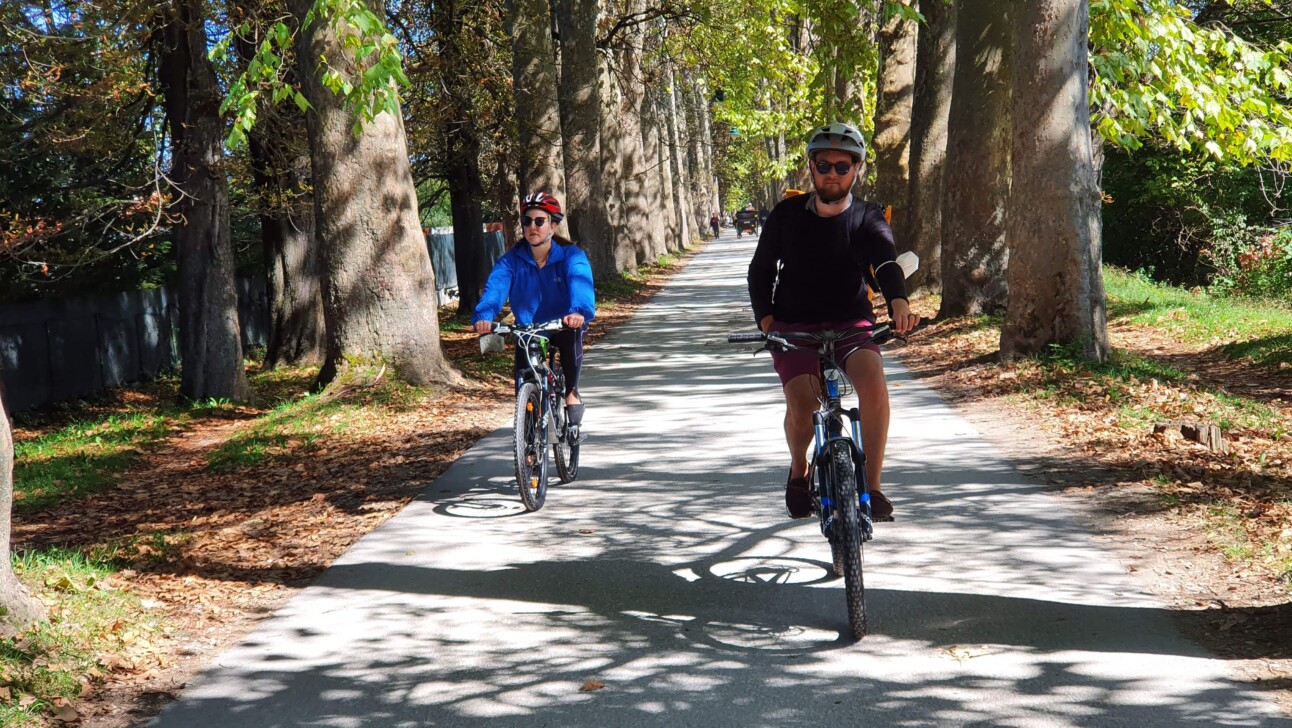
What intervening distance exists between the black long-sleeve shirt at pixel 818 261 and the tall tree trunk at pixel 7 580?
129 inches

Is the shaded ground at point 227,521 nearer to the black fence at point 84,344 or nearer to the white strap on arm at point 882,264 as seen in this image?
the white strap on arm at point 882,264

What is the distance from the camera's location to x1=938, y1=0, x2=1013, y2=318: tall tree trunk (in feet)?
52.8

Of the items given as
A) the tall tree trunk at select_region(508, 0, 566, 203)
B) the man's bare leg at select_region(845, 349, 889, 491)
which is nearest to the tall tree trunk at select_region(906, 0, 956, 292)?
the tall tree trunk at select_region(508, 0, 566, 203)

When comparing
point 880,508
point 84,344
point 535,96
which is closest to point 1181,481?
point 880,508

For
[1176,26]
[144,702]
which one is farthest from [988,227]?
[144,702]

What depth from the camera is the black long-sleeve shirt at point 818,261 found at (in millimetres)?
5789

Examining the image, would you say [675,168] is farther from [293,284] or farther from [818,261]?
[818,261]

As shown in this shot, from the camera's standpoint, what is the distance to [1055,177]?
1231cm

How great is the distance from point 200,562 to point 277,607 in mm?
1281

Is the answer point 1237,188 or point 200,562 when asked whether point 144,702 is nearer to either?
point 200,562

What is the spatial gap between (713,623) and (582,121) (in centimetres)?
2391

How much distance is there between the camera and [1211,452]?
27.9 ft

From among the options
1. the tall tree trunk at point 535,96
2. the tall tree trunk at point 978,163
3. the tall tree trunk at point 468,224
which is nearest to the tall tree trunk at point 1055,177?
the tall tree trunk at point 978,163

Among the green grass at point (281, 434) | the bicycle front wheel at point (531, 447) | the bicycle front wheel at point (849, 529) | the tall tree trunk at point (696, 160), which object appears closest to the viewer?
the bicycle front wheel at point (849, 529)
